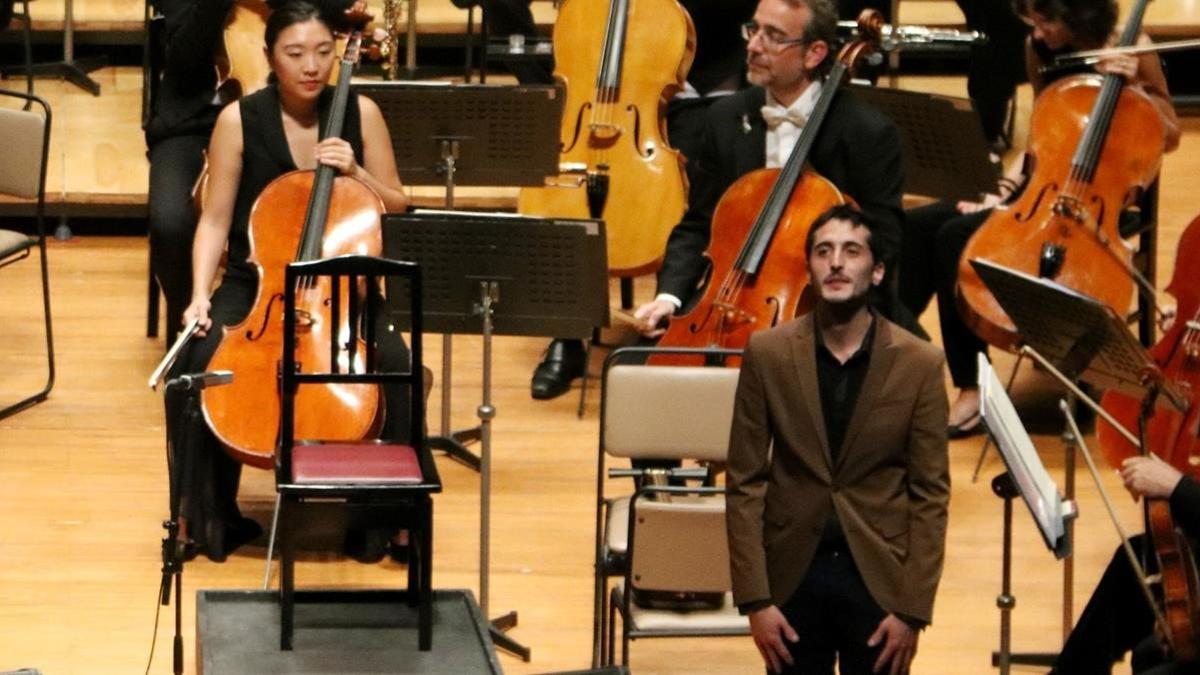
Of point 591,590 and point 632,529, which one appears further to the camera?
point 591,590

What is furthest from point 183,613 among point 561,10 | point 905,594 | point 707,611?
point 561,10

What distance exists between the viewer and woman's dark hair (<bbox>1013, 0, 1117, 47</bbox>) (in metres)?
Answer: 5.88

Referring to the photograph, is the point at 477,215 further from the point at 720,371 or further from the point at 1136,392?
the point at 1136,392

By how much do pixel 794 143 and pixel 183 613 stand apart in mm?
1865

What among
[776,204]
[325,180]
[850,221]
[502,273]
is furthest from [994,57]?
[850,221]

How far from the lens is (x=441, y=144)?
5777 mm

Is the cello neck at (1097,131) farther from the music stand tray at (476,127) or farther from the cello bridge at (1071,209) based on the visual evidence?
the music stand tray at (476,127)

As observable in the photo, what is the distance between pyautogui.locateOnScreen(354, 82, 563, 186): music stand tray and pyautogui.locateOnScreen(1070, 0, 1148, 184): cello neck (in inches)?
55.3

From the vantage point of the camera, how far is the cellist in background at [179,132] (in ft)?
20.4

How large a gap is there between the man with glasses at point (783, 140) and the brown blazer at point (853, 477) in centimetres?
106

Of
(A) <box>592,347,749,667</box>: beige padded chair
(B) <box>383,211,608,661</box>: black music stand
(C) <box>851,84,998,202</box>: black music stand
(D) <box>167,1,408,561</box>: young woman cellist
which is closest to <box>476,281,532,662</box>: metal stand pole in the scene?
(B) <box>383,211,608,661</box>: black music stand

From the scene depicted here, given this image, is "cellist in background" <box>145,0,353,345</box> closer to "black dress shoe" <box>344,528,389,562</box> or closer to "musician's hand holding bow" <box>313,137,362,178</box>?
"musician's hand holding bow" <box>313,137,362,178</box>

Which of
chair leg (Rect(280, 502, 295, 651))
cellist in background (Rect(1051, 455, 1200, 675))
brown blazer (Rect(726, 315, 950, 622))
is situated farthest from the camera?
cellist in background (Rect(1051, 455, 1200, 675))

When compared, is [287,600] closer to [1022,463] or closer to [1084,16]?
[1022,463]
